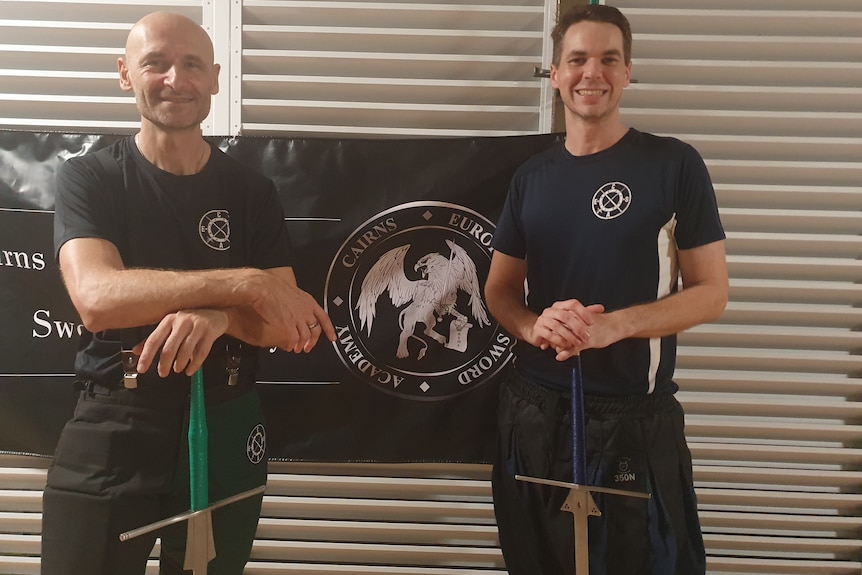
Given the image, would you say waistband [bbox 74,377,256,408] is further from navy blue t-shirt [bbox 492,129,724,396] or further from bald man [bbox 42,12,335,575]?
navy blue t-shirt [bbox 492,129,724,396]

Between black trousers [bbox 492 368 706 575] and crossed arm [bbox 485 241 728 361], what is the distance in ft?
0.56

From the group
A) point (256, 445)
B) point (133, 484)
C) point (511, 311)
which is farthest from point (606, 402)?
point (133, 484)

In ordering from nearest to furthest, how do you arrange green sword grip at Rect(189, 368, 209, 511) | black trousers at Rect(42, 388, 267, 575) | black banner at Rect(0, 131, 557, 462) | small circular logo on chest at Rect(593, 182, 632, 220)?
green sword grip at Rect(189, 368, 209, 511) < black trousers at Rect(42, 388, 267, 575) < small circular logo on chest at Rect(593, 182, 632, 220) < black banner at Rect(0, 131, 557, 462)

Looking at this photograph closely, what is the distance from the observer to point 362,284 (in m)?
1.86

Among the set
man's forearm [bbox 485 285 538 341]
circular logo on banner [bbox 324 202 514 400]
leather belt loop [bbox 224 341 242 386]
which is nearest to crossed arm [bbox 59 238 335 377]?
leather belt loop [bbox 224 341 242 386]

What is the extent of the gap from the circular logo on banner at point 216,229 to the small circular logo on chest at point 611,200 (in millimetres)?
970

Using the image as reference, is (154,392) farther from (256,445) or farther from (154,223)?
(154,223)

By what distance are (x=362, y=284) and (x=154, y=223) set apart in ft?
2.07

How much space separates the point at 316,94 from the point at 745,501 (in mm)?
1951

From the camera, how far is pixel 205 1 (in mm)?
1869

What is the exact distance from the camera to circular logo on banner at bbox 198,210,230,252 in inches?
60.0

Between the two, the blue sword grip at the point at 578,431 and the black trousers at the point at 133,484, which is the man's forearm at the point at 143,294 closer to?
the black trousers at the point at 133,484

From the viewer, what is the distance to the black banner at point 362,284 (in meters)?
1.83

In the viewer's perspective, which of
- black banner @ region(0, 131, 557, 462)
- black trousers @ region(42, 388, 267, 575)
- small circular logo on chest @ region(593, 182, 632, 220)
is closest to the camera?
black trousers @ region(42, 388, 267, 575)
